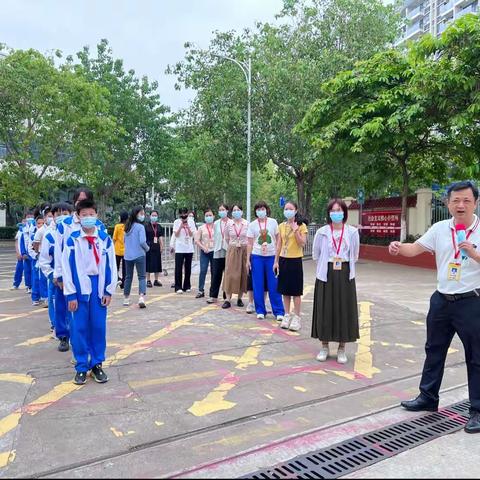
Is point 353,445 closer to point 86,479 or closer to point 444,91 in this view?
point 86,479

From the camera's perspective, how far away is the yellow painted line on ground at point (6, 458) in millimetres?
3029

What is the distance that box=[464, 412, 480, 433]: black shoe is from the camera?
3562 millimetres

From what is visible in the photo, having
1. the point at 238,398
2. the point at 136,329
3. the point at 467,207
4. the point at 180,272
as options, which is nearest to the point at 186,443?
the point at 238,398

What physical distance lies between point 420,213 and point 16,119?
61.5 ft

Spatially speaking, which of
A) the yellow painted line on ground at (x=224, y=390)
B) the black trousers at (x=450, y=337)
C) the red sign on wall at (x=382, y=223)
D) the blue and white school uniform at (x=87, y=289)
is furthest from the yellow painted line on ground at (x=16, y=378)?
the red sign on wall at (x=382, y=223)

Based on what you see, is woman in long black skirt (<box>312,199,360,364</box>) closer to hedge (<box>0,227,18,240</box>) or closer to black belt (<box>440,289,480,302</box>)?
black belt (<box>440,289,480,302</box>)

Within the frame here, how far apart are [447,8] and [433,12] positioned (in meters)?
3.14

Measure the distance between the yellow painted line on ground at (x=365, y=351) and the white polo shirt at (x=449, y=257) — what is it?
1.53 metres

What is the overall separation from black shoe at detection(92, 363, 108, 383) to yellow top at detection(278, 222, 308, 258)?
2.89 meters

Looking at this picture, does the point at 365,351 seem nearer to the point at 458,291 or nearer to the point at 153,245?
the point at 458,291

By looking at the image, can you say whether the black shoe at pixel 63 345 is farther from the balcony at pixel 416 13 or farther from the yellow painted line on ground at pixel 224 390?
the balcony at pixel 416 13

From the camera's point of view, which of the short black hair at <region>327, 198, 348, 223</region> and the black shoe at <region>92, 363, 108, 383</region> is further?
the short black hair at <region>327, 198, 348, 223</region>

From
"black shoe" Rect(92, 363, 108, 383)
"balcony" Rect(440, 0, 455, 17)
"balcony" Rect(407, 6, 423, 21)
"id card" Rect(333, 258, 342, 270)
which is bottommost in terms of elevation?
"black shoe" Rect(92, 363, 108, 383)

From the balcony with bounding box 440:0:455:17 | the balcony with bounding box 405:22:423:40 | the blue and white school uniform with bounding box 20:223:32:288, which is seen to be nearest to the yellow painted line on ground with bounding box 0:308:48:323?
the blue and white school uniform with bounding box 20:223:32:288
